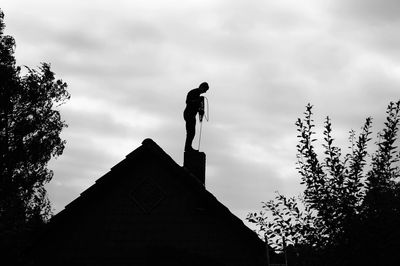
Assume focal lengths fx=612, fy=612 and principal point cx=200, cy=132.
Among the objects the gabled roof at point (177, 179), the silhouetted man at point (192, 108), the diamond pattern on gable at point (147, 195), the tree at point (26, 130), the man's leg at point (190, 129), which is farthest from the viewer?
the tree at point (26, 130)

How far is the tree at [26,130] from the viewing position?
29.4 m

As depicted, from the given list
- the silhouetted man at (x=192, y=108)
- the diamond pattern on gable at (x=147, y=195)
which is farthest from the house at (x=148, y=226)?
the silhouetted man at (x=192, y=108)

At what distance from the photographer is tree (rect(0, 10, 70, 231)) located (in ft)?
96.5

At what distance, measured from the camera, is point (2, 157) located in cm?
2933

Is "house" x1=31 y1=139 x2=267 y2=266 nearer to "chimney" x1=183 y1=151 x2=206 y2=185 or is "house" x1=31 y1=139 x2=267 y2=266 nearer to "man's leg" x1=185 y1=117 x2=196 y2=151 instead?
"chimney" x1=183 y1=151 x2=206 y2=185

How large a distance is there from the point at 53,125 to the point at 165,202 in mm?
16644


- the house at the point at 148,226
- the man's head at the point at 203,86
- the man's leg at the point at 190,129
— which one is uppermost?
the man's head at the point at 203,86

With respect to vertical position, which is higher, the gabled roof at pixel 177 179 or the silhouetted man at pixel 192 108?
the silhouetted man at pixel 192 108

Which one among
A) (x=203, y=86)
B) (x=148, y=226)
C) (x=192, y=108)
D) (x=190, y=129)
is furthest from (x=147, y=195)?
(x=203, y=86)

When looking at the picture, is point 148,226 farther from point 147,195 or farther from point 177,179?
point 177,179

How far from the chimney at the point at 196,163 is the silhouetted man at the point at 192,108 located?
0.66 m

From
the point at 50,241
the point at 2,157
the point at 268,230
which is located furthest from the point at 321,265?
the point at 2,157

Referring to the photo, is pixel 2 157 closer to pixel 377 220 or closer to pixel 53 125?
pixel 53 125

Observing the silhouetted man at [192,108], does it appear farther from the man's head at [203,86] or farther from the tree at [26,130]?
the tree at [26,130]
